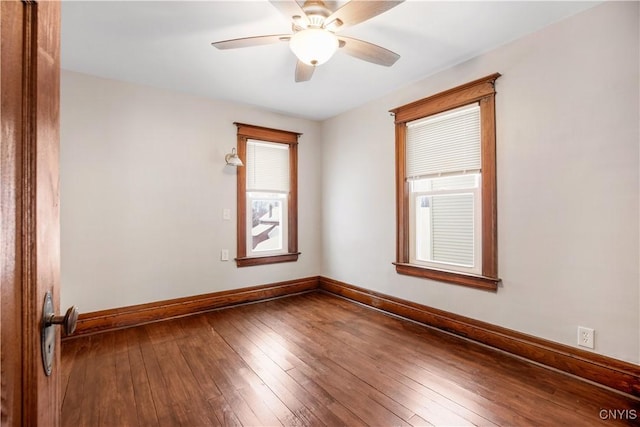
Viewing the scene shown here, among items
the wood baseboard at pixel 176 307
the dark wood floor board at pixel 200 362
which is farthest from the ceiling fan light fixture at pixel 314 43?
the wood baseboard at pixel 176 307

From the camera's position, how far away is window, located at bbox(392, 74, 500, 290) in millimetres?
2553

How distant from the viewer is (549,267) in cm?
222

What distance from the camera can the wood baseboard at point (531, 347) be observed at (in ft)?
6.19

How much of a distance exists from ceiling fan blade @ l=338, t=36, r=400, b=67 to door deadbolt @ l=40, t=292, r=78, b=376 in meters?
2.00

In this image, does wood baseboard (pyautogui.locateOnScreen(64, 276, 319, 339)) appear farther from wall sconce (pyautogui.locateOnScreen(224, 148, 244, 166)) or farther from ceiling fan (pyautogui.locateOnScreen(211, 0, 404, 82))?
ceiling fan (pyautogui.locateOnScreen(211, 0, 404, 82))

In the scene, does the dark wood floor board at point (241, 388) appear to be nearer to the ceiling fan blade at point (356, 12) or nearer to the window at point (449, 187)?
the window at point (449, 187)

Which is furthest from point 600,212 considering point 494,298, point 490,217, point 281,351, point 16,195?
point 16,195

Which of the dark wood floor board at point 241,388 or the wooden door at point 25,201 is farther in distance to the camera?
the dark wood floor board at point 241,388

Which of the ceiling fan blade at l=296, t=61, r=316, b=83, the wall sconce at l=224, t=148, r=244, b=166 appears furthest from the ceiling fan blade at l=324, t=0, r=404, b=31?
the wall sconce at l=224, t=148, r=244, b=166

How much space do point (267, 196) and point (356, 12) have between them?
2638mm

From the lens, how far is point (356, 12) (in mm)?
→ 1700

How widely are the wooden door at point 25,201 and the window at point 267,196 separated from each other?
3.12 m

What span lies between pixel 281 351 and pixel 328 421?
0.90 meters

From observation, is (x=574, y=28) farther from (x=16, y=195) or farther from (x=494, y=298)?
(x=16, y=195)
